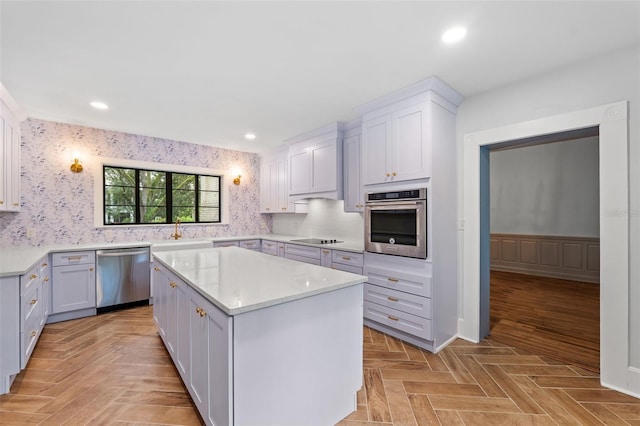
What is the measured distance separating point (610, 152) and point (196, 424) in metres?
3.39

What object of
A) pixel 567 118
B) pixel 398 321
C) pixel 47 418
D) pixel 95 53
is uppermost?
pixel 95 53

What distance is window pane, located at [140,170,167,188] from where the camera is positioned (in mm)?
4527

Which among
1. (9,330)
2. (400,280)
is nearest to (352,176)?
(400,280)

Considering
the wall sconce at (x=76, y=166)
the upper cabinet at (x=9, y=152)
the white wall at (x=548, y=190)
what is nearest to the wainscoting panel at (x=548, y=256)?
the white wall at (x=548, y=190)

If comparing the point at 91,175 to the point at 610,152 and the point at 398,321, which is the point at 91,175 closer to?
the point at 398,321

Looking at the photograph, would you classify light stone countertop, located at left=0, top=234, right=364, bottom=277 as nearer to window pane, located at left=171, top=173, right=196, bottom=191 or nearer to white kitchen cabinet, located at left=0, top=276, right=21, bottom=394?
white kitchen cabinet, located at left=0, top=276, right=21, bottom=394

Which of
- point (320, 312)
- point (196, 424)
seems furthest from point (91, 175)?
point (320, 312)

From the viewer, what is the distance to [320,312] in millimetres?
1650

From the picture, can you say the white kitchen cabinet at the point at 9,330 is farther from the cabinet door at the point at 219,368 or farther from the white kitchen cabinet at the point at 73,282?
the cabinet door at the point at 219,368

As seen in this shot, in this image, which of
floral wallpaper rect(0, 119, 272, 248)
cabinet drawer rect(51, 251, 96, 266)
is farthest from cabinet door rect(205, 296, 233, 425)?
floral wallpaper rect(0, 119, 272, 248)

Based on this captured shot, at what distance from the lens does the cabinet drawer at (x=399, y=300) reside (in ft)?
8.85

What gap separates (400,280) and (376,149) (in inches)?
54.8

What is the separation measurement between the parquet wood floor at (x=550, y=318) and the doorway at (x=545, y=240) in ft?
0.04

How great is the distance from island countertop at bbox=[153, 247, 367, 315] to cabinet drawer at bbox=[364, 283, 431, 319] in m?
1.14
